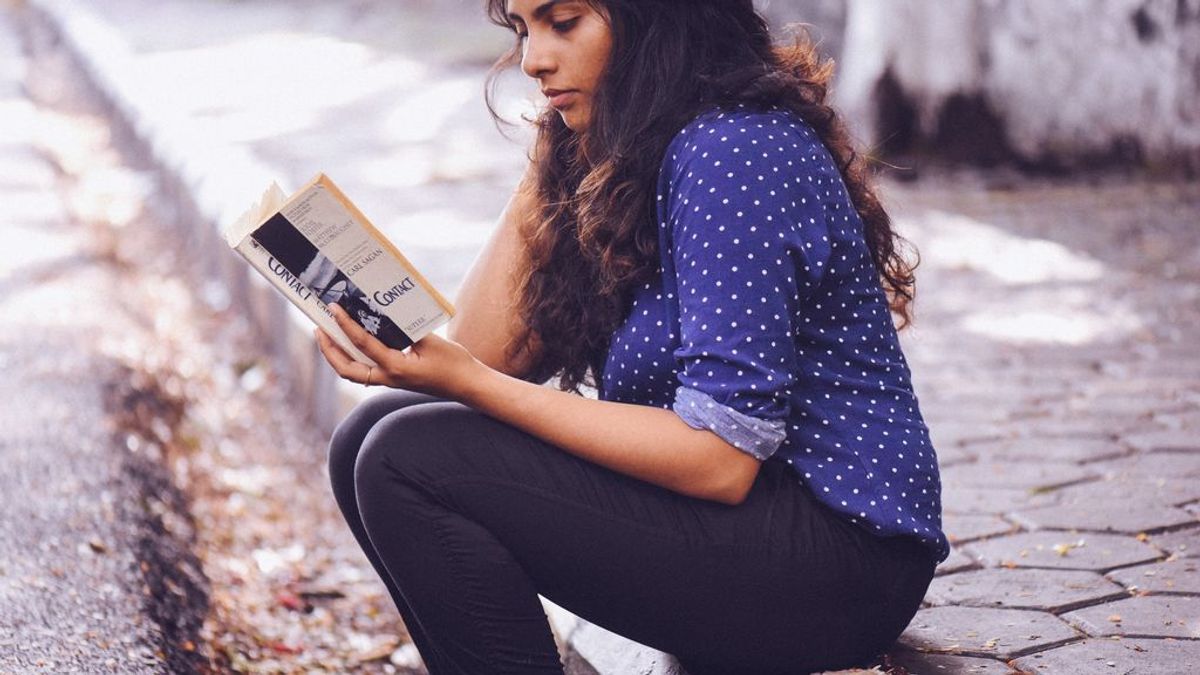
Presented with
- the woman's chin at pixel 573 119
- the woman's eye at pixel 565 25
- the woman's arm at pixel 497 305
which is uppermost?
the woman's eye at pixel 565 25

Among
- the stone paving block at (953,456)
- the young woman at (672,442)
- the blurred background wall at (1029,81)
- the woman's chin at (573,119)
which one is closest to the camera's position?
the young woman at (672,442)

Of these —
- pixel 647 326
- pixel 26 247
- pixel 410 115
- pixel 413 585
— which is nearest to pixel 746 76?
pixel 647 326

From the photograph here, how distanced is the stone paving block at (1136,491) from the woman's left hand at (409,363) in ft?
5.46

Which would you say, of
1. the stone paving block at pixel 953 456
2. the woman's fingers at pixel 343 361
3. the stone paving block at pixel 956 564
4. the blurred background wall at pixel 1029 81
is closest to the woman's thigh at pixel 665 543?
the woman's fingers at pixel 343 361

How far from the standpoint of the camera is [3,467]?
142 inches

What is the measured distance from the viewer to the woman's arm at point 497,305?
266 centimetres

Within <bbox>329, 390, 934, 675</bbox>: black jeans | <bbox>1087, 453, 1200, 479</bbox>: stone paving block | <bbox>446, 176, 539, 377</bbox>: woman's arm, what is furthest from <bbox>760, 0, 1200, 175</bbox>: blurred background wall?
<bbox>329, 390, 934, 675</bbox>: black jeans

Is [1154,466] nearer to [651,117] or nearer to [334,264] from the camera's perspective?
[651,117]

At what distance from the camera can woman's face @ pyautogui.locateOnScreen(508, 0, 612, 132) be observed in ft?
7.32

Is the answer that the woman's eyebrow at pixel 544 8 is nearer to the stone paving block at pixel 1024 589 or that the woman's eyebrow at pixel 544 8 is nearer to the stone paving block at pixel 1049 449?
the stone paving block at pixel 1024 589

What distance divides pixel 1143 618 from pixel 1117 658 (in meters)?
0.20

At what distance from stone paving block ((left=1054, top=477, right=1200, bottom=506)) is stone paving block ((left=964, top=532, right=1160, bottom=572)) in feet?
0.85

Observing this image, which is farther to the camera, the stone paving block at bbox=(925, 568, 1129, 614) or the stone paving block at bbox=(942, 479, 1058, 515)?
the stone paving block at bbox=(942, 479, 1058, 515)

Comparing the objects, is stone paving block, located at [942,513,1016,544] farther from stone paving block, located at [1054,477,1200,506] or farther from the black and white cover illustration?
the black and white cover illustration
